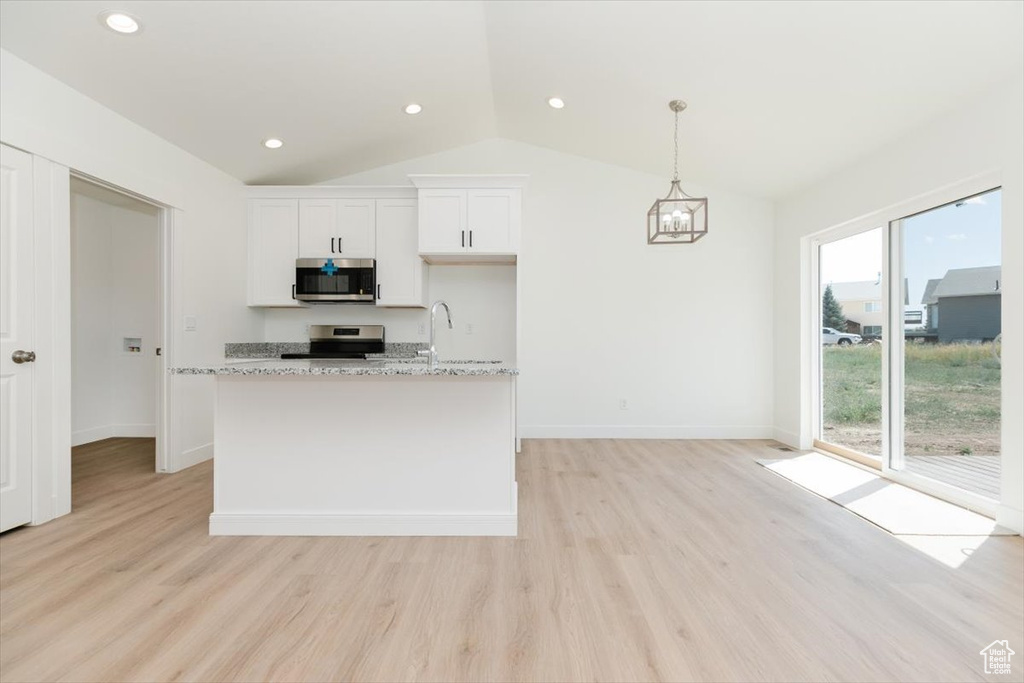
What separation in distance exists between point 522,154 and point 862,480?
419 centimetres

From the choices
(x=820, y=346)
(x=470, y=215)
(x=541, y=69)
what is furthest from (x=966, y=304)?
(x=470, y=215)

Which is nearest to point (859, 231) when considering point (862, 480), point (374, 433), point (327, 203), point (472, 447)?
point (862, 480)

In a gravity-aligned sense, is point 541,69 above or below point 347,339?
above

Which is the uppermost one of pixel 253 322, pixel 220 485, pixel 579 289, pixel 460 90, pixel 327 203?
pixel 460 90

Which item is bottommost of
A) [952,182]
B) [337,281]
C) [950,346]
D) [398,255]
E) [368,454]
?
[368,454]

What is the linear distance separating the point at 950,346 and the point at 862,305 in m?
0.87

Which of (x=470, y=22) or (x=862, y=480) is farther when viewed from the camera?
(x=862, y=480)

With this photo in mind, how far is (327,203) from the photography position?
4605 millimetres

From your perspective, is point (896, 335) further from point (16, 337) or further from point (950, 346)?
point (16, 337)

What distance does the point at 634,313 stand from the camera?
196 inches

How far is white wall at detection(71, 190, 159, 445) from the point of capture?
4.70m

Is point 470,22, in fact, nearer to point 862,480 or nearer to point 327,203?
point 327,203

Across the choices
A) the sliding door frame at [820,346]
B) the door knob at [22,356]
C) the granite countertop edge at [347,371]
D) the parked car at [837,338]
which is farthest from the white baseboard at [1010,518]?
the door knob at [22,356]

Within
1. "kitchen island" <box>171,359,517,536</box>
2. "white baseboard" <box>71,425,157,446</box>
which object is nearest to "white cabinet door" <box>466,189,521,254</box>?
"kitchen island" <box>171,359,517,536</box>
